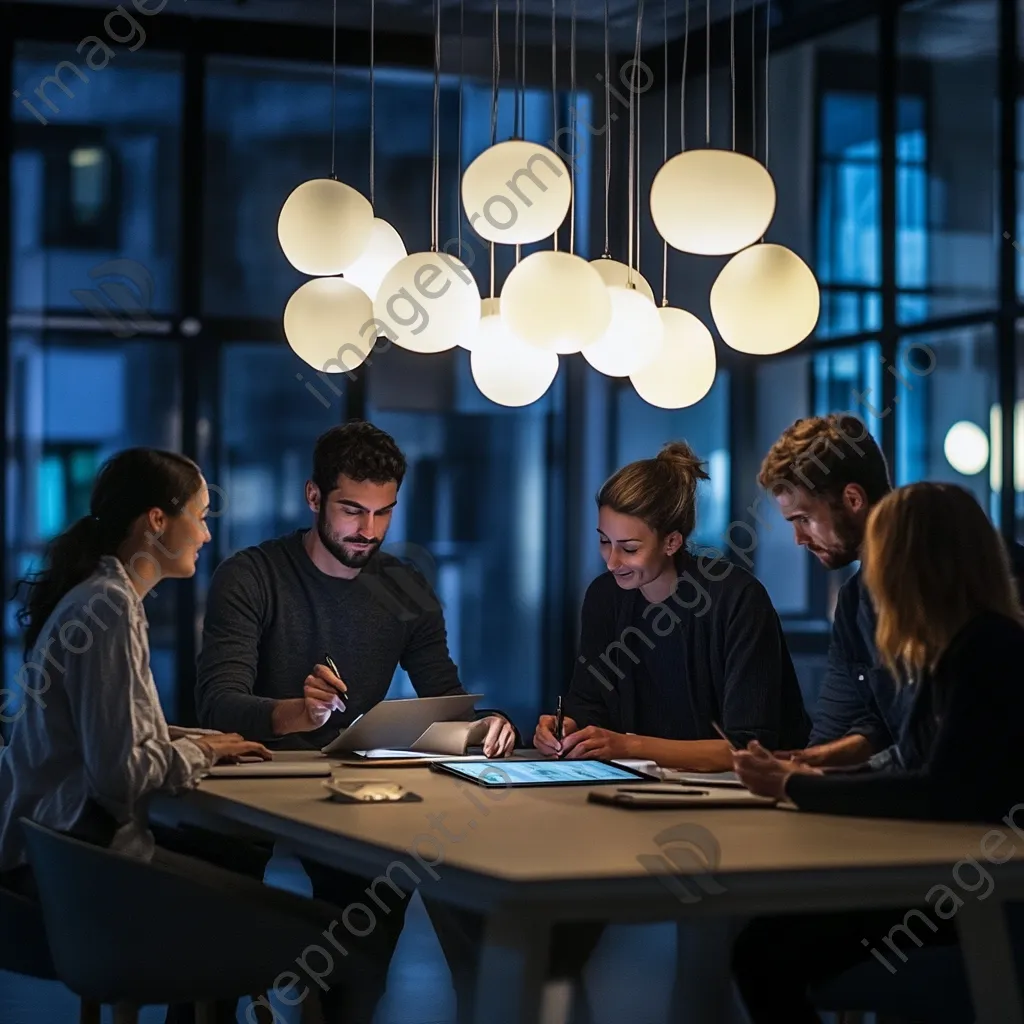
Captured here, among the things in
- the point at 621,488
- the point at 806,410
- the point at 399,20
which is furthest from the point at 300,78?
the point at 621,488

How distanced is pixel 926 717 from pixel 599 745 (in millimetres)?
996

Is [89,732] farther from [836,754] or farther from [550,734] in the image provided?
[836,754]

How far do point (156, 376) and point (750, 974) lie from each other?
5283 mm

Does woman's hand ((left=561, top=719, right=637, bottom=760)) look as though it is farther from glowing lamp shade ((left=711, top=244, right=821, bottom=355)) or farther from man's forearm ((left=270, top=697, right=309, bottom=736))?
glowing lamp shade ((left=711, top=244, right=821, bottom=355))

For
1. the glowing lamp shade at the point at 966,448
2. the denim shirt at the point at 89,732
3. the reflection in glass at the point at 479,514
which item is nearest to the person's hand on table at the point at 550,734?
the denim shirt at the point at 89,732

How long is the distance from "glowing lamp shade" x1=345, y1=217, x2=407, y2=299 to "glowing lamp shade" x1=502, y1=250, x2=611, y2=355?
1.65 ft

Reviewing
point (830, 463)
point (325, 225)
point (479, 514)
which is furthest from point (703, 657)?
point (479, 514)

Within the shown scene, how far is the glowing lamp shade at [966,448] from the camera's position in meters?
5.83

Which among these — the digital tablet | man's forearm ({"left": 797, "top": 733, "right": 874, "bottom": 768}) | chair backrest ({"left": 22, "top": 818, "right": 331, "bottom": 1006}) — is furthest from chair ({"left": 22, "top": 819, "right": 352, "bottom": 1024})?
man's forearm ({"left": 797, "top": 733, "right": 874, "bottom": 768})

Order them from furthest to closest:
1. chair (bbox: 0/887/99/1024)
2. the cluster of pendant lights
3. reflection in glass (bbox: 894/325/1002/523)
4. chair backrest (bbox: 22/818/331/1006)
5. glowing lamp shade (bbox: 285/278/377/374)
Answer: reflection in glass (bbox: 894/325/1002/523) < glowing lamp shade (bbox: 285/278/377/374) < the cluster of pendant lights < chair (bbox: 0/887/99/1024) < chair backrest (bbox: 22/818/331/1006)

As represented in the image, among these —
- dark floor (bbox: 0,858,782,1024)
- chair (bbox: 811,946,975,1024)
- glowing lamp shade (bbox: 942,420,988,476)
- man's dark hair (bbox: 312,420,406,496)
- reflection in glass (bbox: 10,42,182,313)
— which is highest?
reflection in glass (bbox: 10,42,182,313)

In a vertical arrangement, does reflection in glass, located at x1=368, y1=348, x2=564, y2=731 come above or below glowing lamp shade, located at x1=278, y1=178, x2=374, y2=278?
below

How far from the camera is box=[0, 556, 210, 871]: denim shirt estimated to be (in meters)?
2.76

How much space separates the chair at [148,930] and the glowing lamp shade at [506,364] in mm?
1344
